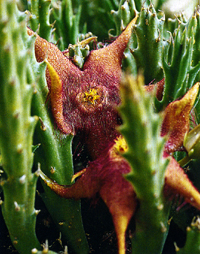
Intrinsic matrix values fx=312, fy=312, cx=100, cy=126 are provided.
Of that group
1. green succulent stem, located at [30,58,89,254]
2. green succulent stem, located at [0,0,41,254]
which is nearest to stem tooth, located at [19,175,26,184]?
green succulent stem, located at [0,0,41,254]

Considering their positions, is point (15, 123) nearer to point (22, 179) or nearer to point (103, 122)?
point (22, 179)

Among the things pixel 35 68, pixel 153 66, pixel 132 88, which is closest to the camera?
pixel 132 88

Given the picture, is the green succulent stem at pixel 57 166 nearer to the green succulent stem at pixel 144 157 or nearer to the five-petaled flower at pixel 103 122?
the five-petaled flower at pixel 103 122

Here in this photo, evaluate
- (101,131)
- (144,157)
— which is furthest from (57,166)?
(144,157)

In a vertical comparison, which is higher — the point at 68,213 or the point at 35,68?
the point at 35,68

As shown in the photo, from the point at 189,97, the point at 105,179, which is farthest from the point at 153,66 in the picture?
the point at 105,179

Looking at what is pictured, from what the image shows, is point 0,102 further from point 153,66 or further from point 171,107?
point 153,66

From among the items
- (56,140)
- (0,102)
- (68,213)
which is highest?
(0,102)
